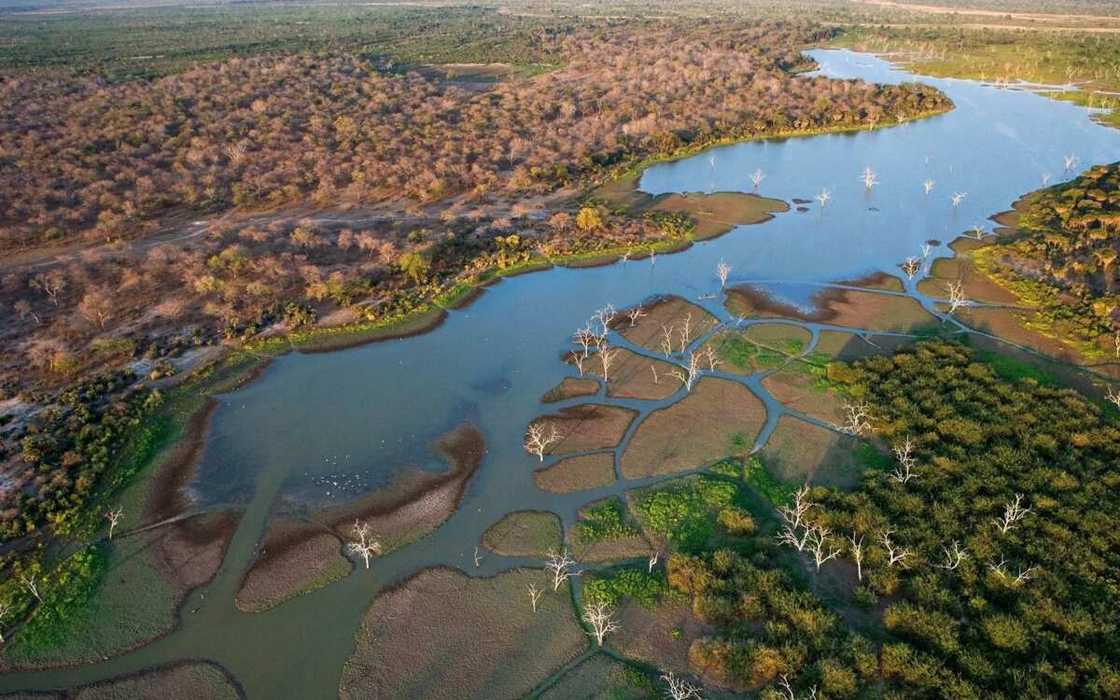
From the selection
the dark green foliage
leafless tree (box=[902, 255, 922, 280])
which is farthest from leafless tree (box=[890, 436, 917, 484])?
leafless tree (box=[902, 255, 922, 280])

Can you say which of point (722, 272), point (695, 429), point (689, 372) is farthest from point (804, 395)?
point (722, 272)

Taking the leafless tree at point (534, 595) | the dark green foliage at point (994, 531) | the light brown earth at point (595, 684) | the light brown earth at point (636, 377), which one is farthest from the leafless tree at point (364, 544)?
the dark green foliage at point (994, 531)

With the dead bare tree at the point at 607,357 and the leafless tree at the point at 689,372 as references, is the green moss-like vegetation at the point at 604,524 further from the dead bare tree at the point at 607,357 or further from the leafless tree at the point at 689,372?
the leafless tree at the point at 689,372

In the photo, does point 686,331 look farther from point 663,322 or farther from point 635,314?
point 635,314

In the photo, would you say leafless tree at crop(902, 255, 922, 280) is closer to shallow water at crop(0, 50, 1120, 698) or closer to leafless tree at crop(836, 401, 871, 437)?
shallow water at crop(0, 50, 1120, 698)

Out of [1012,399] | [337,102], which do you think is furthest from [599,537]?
[337,102]
